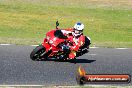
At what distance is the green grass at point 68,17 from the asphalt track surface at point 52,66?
23.4ft

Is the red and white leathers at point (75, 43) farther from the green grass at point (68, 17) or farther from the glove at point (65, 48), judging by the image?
the green grass at point (68, 17)

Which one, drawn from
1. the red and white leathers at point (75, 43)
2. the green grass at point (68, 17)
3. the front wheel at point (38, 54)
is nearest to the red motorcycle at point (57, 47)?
the front wheel at point (38, 54)

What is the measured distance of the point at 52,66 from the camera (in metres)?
17.6

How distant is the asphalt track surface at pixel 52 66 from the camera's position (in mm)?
15406

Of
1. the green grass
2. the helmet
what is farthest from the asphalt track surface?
the green grass

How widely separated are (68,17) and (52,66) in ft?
57.5

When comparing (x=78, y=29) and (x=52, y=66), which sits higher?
(x=78, y=29)

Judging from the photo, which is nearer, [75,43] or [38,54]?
[38,54]

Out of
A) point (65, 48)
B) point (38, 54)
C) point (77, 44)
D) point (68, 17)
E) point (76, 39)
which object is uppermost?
point (76, 39)

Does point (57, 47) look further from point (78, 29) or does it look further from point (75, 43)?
point (78, 29)

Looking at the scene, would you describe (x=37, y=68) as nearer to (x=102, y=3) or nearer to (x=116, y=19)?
(x=116, y=19)

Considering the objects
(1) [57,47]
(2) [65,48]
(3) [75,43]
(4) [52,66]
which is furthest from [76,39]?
(4) [52,66]

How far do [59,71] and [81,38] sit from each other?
7.32ft

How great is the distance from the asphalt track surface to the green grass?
7145 mm
